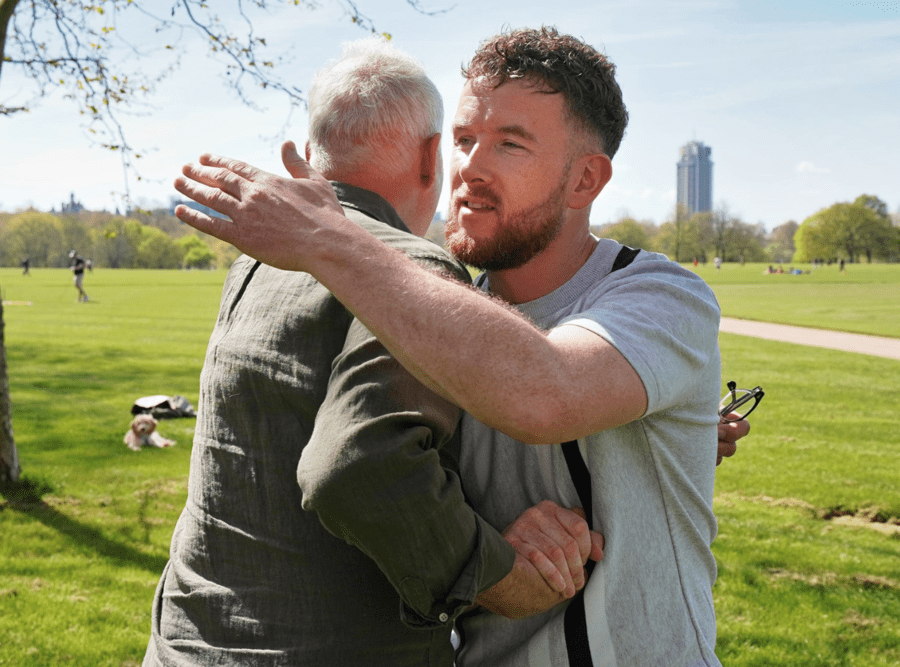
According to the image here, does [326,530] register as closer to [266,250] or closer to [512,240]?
[266,250]

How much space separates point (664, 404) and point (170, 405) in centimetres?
1114

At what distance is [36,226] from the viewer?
428 ft

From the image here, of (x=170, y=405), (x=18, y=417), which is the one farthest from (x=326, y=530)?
(x=18, y=417)

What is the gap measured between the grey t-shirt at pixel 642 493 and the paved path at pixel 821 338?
2046 centimetres

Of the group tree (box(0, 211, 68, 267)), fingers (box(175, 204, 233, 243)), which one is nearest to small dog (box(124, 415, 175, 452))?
fingers (box(175, 204, 233, 243))

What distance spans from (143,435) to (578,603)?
9109 millimetres

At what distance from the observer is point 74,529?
6988 millimetres

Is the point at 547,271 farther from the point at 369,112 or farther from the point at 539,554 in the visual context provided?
the point at 539,554

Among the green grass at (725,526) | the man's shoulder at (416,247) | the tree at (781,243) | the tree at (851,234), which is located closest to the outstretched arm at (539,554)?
the man's shoulder at (416,247)

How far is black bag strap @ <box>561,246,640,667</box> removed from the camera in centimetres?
173

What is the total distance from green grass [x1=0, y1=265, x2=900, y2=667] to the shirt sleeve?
415 centimetres

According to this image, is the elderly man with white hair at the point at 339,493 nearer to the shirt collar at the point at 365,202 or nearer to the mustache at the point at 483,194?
the shirt collar at the point at 365,202

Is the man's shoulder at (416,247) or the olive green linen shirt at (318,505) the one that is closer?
the olive green linen shirt at (318,505)

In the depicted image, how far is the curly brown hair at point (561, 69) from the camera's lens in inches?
75.6
